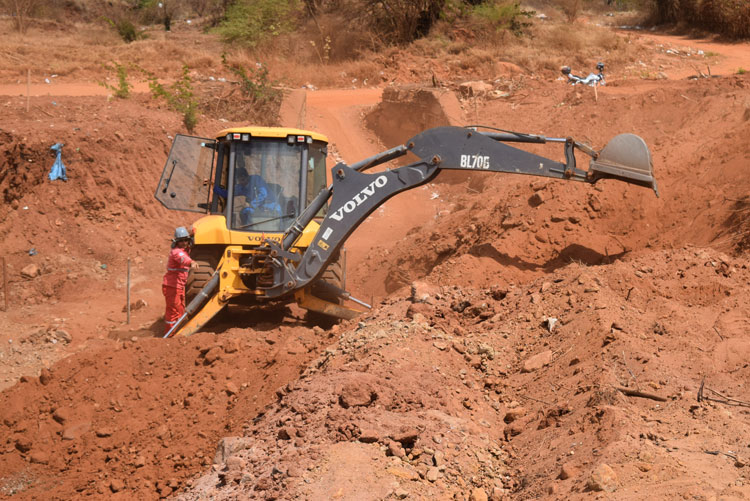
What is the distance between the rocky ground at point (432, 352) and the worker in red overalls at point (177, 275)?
0.49 m

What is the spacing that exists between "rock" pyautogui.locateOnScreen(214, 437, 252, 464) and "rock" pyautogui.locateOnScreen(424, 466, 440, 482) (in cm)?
157

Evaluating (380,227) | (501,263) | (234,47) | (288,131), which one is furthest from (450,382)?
(234,47)

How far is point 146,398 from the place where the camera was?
7422 mm

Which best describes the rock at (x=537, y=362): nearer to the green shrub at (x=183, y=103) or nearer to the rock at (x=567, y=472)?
the rock at (x=567, y=472)

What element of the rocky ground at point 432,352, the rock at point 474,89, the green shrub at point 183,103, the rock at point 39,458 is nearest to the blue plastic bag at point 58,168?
the rocky ground at point 432,352

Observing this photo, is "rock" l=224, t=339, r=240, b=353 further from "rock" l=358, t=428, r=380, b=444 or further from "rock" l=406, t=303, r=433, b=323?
"rock" l=358, t=428, r=380, b=444

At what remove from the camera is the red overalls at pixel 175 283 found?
9.51m

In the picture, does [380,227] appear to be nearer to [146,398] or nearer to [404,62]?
[146,398]

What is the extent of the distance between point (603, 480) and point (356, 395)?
1990mm

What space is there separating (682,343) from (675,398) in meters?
1.03

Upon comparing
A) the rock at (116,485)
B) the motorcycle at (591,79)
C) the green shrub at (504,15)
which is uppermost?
the green shrub at (504,15)

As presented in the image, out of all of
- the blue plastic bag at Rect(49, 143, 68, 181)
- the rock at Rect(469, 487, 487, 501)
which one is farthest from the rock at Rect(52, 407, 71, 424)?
the blue plastic bag at Rect(49, 143, 68, 181)

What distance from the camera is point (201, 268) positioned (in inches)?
374

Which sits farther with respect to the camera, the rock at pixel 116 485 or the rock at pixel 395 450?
the rock at pixel 116 485
